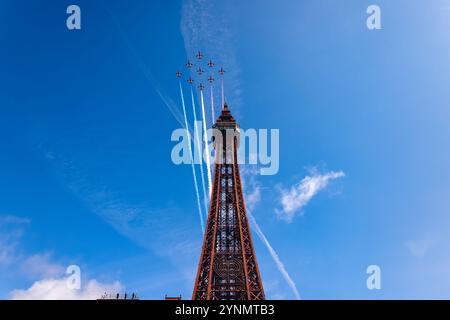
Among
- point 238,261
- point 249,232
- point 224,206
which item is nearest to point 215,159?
point 224,206
